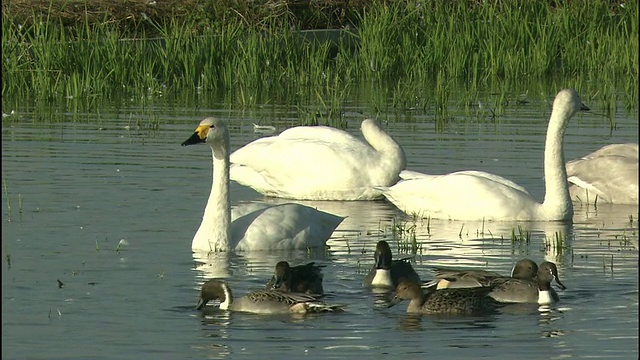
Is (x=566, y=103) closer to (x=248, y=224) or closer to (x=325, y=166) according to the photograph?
(x=325, y=166)

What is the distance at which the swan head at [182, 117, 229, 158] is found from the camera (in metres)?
11.4

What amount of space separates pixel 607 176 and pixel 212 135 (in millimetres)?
3725

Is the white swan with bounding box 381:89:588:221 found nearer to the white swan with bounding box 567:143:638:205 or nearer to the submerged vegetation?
the white swan with bounding box 567:143:638:205

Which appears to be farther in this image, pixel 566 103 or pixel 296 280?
pixel 566 103

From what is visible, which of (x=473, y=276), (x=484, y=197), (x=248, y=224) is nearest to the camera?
(x=473, y=276)

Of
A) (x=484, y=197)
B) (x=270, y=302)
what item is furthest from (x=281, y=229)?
(x=270, y=302)

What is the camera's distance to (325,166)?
13.8 meters

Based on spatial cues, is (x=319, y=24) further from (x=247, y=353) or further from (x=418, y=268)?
(x=247, y=353)

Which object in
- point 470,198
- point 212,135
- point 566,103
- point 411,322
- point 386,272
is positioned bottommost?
point 411,322

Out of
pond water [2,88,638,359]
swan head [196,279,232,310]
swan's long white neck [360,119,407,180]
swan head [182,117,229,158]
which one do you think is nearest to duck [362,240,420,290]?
pond water [2,88,638,359]

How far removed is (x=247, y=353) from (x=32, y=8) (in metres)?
14.2

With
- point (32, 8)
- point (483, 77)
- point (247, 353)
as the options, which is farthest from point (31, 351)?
point (32, 8)

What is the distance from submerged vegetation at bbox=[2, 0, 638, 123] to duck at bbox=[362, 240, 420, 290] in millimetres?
6840

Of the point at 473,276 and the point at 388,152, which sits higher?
the point at 388,152
